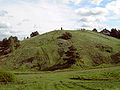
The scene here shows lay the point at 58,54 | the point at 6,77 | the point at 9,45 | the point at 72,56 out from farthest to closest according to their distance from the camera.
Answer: the point at 9,45 < the point at 58,54 < the point at 72,56 < the point at 6,77

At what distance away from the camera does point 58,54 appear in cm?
6525

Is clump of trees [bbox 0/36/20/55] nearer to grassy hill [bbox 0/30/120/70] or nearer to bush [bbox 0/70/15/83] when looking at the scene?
grassy hill [bbox 0/30/120/70]

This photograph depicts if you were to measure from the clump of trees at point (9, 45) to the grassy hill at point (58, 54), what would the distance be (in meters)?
3.04

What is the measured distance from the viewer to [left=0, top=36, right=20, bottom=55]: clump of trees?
7634 cm

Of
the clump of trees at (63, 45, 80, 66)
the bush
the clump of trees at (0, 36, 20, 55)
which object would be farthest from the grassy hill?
the bush

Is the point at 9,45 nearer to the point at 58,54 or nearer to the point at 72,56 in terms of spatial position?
the point at 58,54

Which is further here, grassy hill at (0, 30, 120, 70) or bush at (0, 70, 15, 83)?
grassy hill at (0, 30, 120, 70)

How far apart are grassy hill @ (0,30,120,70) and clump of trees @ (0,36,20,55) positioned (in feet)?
9.96

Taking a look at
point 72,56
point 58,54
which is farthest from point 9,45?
point 72,56

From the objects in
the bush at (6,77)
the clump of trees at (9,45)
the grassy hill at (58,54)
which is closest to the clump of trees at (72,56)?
the grassy hill at (58,54)

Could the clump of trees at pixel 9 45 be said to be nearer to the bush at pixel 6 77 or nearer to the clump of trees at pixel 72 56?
the clump of trees at pixel 72 56

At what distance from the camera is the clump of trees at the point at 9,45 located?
7634cm

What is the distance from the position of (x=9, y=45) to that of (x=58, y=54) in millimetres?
24115

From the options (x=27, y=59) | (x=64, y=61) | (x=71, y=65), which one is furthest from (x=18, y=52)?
(x=71, y=65)
